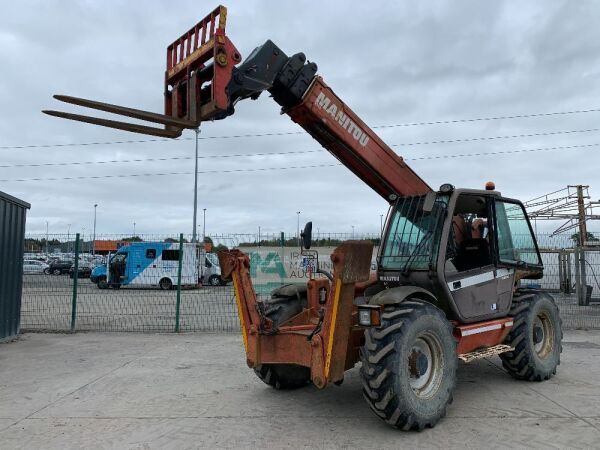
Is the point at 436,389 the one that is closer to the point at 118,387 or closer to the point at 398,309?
the point at 398,309

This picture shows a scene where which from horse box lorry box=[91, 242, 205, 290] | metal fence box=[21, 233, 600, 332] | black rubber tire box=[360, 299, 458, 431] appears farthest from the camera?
horse box lorry box=[91, 242, 205, 290]

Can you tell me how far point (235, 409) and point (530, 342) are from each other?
374cm

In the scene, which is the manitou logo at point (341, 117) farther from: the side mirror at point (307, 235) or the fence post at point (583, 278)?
the fence post at point (583, 278)

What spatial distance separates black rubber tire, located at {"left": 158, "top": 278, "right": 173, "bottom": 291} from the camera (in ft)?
76.2

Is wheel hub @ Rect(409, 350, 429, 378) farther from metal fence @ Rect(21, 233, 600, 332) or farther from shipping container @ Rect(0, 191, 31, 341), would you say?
shipping container @ Rect(0, 191, 31, 341)

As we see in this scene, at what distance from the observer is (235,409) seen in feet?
17.7

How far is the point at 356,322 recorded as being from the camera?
17.1 feet

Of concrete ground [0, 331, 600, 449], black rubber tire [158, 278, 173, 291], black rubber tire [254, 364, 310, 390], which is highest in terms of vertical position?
black rubber tire [158, 278, 173, 291]

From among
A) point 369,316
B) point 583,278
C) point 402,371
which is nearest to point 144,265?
point 583,278

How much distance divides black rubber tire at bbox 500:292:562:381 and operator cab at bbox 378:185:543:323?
0.77ft

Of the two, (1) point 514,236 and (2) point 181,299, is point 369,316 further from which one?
(2) point 181,299

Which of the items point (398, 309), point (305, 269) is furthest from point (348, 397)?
point (305, 269)

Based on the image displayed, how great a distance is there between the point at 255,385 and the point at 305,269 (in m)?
7.66

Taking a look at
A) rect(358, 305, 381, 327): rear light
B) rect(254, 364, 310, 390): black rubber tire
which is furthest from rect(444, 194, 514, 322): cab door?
rect(254, 364, 310, 390): black rubber tire
